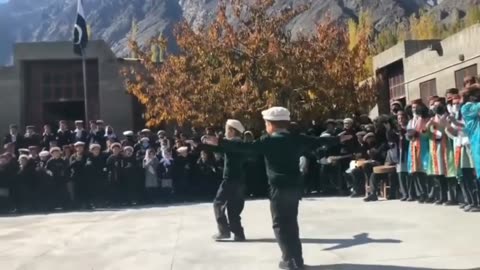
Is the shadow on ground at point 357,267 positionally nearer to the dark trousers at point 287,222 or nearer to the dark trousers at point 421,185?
the dark trousers at point 287,222

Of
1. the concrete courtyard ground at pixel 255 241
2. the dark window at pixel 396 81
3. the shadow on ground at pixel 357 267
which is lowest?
the shadow on ground at pixel 357 267

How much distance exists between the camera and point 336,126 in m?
14.9

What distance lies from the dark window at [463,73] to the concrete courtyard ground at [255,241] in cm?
896

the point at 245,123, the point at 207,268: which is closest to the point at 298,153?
the point at 207,268

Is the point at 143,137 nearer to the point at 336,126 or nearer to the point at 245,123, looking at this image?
the point at 245,123

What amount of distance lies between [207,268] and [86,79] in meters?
18.8

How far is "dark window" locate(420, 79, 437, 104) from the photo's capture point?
22188 millimetres

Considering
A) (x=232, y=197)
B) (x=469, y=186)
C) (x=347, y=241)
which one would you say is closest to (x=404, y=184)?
(x=469, y=186)

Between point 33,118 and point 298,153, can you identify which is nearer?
point 298,153

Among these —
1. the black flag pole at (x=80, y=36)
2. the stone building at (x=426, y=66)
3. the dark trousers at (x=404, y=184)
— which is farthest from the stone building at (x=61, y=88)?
the dark trousers at (x=404, y=184)

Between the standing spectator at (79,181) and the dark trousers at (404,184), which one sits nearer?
the dark trousers at (404,184)

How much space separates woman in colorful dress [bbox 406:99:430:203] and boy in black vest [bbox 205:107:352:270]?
17.8ft

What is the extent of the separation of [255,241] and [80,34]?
16.3m

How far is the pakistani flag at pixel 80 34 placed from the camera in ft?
73.6
